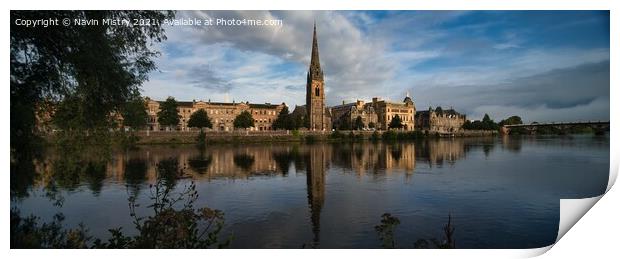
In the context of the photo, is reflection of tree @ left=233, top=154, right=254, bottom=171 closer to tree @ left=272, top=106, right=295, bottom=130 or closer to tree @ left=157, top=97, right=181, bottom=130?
tree @ left=157, top=97, right=181, bottom=130

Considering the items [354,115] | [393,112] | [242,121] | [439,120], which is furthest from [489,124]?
[242,121]

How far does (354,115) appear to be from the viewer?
267 feet


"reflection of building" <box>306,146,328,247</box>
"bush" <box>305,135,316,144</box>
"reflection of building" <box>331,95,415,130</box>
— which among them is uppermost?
"reflection of building" <box>331,95,415,130</box>

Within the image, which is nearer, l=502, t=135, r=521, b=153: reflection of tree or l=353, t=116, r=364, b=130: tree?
l=502, t=135, r=521, b=153: reflection of tree

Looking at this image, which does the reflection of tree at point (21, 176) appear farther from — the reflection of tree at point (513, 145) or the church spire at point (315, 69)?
the church spire at point (315, 69)

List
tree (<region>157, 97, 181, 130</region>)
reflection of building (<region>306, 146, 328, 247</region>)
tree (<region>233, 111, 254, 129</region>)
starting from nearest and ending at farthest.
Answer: reflection of building (<region>306, 146, 328, 247</region>) < tree (<region>157, 97, 181, 130</region>) < tree (<region>233, 111, 254, 129</region>)

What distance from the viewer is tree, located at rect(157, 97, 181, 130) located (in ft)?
157

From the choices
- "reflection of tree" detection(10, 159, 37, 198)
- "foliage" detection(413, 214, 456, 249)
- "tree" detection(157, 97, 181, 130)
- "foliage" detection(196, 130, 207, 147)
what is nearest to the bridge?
"foliage" detection(413, 214, 456, 249)

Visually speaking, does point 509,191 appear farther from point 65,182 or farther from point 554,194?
point 65,182

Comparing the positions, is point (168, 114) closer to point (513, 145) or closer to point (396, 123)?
point (513, 145)

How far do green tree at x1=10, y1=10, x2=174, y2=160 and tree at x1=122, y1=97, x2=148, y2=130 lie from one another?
8.1 inches

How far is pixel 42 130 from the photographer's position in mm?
7086

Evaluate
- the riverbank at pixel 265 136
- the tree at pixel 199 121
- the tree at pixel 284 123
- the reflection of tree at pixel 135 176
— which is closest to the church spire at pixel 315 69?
the tree at pixel 284 123
